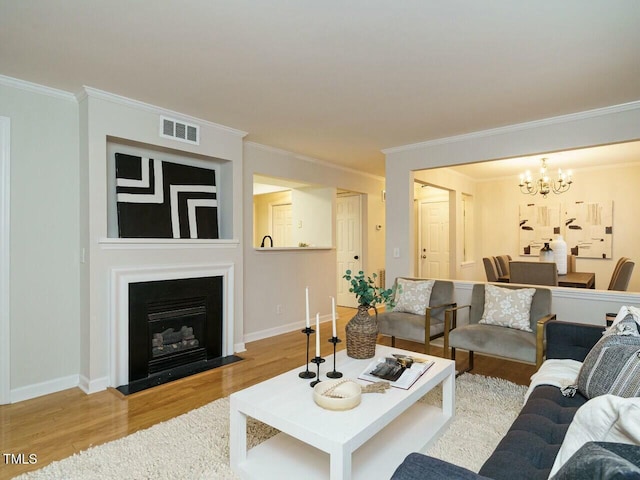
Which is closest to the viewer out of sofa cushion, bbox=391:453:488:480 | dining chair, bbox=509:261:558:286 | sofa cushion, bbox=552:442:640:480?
sofa cushion, bbox=552:442:640:480

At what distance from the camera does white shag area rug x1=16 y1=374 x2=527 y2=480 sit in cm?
189

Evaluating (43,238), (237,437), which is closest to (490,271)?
(237,437)

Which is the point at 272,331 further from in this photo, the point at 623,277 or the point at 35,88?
the point at 623,277

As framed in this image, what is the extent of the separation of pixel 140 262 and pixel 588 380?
325 cm

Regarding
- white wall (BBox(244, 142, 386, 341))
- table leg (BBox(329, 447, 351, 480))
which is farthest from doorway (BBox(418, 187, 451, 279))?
table leg (BBox(329, 447, 351, 480))

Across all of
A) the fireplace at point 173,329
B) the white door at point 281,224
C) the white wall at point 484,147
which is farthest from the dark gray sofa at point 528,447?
the white door at point 281,224

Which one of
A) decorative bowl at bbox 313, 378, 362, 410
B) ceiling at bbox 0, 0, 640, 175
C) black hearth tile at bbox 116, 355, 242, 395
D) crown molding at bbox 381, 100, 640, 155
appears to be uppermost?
ceiling at bbox 0, 0, 640, 175

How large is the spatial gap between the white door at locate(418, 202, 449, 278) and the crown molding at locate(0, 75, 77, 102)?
576 cm

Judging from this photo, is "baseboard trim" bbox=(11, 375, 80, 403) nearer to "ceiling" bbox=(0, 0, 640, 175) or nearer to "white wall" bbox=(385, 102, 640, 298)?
"ceiling" bbox=(0, 0, 640, 175)

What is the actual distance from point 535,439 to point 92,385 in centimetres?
308

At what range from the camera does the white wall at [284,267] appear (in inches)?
175

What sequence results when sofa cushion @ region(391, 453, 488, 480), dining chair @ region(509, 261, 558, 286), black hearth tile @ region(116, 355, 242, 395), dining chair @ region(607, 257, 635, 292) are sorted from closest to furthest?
sofa cushion @ region(391, 453, 488, 480) < black hearth tile @ region(116, 355, 242, 395) < dining chair @ region(607, 257, 635, 292) < dining chair @ region(509, 261, 558, 286)

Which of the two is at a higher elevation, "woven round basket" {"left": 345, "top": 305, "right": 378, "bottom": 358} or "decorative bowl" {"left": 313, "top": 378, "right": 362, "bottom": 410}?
"woven round basket" {"left": 345, "top": 305, "right": 378, "bottom": 358}

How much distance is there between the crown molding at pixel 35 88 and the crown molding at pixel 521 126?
10.9ft
